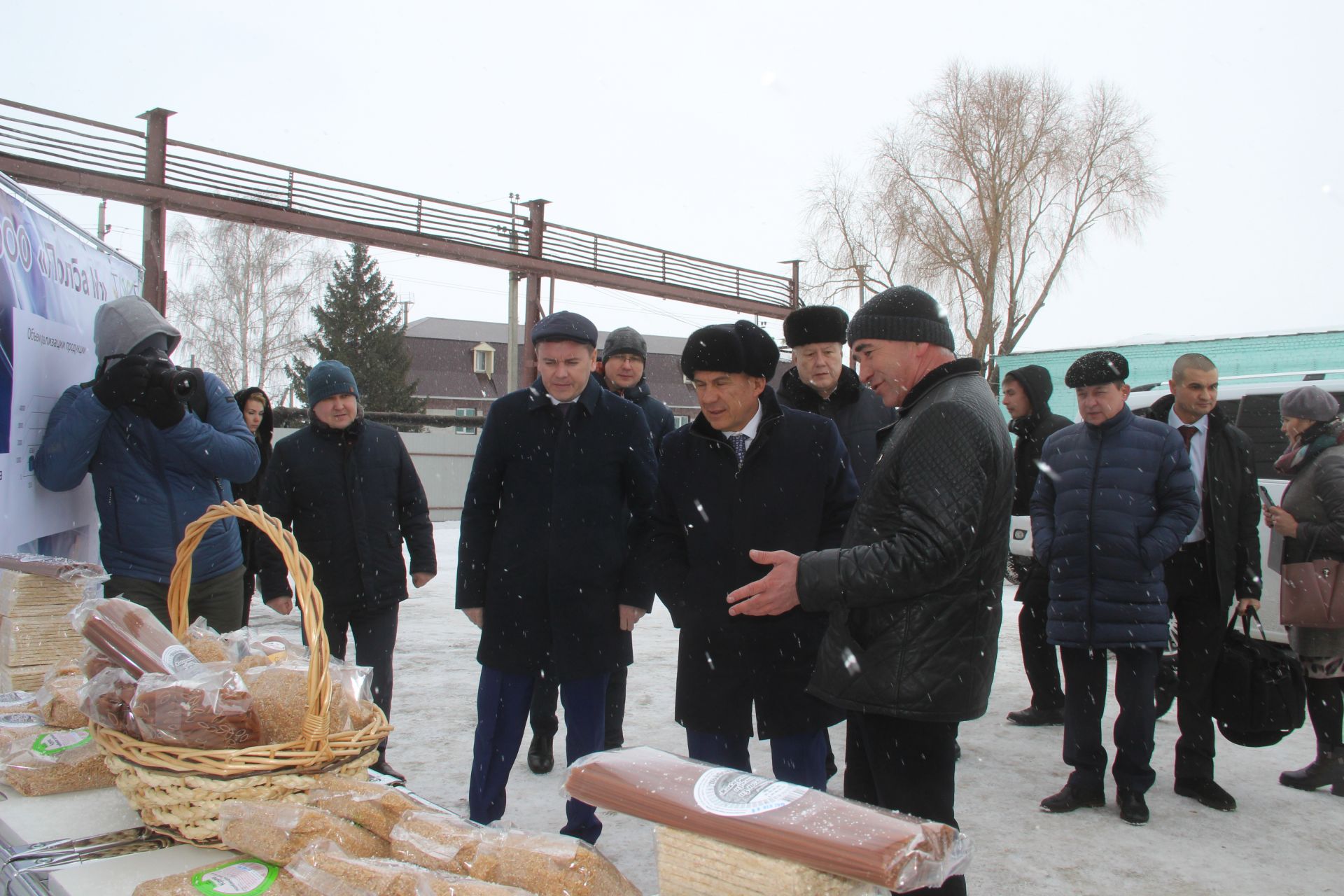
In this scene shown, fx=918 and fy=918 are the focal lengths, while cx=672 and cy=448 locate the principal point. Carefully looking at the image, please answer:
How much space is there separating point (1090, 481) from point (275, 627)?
5.80m

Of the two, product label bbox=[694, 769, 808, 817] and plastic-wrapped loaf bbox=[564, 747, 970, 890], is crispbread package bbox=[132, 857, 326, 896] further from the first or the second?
product label bbox=[694, 769, 808, 817]

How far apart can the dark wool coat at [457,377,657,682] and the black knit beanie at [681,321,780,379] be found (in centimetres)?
68

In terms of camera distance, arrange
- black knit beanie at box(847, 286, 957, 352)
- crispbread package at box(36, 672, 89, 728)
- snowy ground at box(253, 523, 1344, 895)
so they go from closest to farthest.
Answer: crispbread package at box(36, 672, 89, 728), black knit beanie at box(847, 286, 957, 352), snowy ground at box(253, 523, 1344, 895)

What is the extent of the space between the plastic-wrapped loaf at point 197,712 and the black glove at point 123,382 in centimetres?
134

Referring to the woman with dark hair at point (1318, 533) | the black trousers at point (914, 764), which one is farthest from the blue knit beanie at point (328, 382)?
the woman with dark hair at point (1318, 533)

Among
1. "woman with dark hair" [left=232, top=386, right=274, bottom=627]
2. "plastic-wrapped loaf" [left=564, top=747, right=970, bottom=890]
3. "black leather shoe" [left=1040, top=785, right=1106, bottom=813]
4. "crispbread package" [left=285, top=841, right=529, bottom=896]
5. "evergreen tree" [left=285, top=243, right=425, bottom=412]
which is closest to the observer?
"plastic-wrapped loaf" [left=564, top=747, right=970, bottom=890]

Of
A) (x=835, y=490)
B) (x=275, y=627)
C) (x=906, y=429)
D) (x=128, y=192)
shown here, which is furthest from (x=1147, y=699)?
(x=128, y=192)

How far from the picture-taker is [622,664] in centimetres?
328

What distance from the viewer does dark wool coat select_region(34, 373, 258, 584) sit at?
110 inches

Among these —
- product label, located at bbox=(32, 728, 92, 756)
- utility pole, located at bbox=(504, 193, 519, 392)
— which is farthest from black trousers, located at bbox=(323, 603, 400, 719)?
utility pole, located at bbox=(504, 193, 519, 392)

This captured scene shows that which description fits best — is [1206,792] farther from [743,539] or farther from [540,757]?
[540,757]

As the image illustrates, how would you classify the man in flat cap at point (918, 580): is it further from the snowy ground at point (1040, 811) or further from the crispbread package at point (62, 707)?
the crispbread package at point (62, 707)

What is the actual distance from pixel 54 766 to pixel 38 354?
1.61 m

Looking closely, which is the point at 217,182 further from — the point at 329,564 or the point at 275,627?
the point at 329,564
